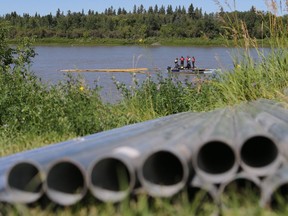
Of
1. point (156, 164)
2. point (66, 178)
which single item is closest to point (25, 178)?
point (66, 178)

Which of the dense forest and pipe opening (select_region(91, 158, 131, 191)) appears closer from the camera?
pipe opening (select_region(91, 158, 131, 191))

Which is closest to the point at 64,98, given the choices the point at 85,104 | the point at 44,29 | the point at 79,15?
the point at 85,104

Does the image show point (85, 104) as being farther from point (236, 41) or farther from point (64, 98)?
point (236, 41)

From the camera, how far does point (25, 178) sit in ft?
10.9

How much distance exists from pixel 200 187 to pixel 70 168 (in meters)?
0.74

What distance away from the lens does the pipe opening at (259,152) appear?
10.7 feet

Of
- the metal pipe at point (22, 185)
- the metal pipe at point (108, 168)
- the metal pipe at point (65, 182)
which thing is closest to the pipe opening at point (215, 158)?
the metal pipe at point (108, 168)

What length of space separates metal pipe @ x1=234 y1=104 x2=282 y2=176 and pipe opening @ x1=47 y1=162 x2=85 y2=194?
0.88 m

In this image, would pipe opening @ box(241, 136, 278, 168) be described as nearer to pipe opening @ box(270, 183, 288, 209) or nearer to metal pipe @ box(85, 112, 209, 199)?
pipe opening @ box(270, 183, 288, 209)

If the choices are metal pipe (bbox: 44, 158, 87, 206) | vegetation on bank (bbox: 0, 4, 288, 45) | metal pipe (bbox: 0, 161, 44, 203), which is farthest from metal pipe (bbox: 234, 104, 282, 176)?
vegetation on bank (bbox: 0, 4, 288, 45)

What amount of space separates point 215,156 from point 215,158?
0.10 ft

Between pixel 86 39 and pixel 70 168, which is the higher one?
pixel 70 168

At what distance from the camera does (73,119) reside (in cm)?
680

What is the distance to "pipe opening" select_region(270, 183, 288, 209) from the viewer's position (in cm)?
291
